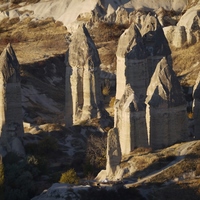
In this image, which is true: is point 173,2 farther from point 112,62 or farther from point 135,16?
point 112,62

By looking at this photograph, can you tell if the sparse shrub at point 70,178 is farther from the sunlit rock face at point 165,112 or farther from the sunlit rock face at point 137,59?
the sunlit rock face at point 137,59

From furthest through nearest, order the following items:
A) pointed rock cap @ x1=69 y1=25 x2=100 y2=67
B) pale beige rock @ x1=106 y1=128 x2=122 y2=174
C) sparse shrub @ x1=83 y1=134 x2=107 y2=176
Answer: pointed rock cap @ x1=69 y1=25 x2=100 y2=67, sparse shrub @ x1=83 y1=134 x2=107 y2=176, pale beige rock @ x1=106 y1=128 x2=122 y2=174

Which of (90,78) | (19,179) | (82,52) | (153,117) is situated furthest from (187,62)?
(19,179)

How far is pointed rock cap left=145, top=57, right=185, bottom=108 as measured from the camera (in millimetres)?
45125

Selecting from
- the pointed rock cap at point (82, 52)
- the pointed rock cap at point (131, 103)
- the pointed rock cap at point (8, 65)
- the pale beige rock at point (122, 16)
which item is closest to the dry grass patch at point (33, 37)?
the pale beige rock at point (122, 16)

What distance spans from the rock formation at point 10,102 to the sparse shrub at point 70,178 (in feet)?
21.0

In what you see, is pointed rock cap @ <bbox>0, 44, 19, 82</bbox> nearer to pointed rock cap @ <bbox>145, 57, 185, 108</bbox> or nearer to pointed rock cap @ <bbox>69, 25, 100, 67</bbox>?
pointed rock cap @ <bbox>69, 25, 100, 67</bbox>

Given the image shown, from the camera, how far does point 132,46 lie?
52.3 meters

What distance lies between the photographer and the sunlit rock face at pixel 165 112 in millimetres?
45031

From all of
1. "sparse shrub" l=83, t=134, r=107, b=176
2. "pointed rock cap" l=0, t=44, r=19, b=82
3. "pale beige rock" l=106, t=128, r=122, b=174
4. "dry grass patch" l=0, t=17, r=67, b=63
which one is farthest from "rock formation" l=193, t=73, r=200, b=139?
"dry grass patch" l=0, t=17, r=67, b=63

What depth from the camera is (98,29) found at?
8544 centimetres

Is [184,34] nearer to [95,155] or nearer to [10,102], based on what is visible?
[10,102]

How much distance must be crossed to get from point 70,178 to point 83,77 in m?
11.3

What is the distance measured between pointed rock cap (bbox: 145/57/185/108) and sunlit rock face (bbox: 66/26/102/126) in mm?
8085
